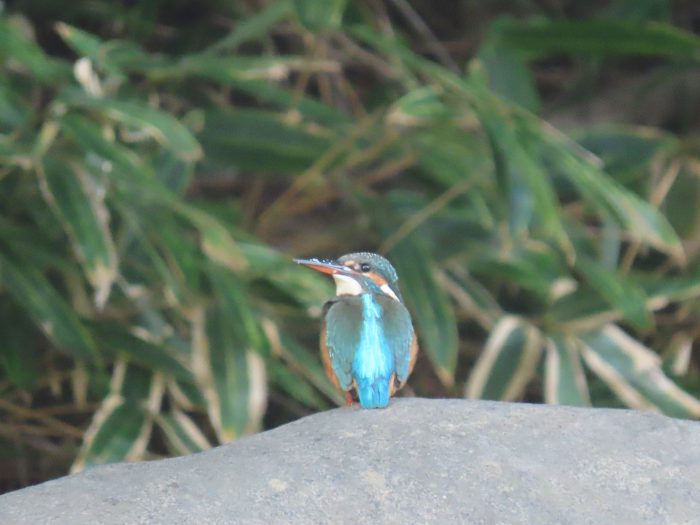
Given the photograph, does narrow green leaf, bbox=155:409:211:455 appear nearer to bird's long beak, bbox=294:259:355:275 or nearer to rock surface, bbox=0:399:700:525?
bird's long beak, bbox=294:259:355:275

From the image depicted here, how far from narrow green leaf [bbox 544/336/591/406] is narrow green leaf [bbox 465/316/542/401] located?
2.3 inches

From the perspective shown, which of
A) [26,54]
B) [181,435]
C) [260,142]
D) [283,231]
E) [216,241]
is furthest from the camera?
[283,231]

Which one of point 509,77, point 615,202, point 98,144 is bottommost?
point 615,202

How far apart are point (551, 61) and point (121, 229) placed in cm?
283

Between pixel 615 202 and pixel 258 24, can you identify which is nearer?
pixel 615 202

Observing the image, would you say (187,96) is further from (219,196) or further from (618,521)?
(618,521)

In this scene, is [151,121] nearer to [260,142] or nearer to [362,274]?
[260,142]

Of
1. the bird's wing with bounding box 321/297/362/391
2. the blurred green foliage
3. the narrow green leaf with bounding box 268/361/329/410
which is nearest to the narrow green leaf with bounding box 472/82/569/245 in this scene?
the blurred green foliage

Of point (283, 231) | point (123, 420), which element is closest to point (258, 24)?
point (283, 231)

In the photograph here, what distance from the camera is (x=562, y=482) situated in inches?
86.2

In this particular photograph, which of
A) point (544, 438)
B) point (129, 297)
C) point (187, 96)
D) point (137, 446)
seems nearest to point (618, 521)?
point (544, 438)

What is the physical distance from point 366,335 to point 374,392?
11cm

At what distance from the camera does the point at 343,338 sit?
257 cm

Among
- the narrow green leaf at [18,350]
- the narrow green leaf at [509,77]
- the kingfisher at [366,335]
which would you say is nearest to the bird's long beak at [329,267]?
the kingfisher at [366,335]
